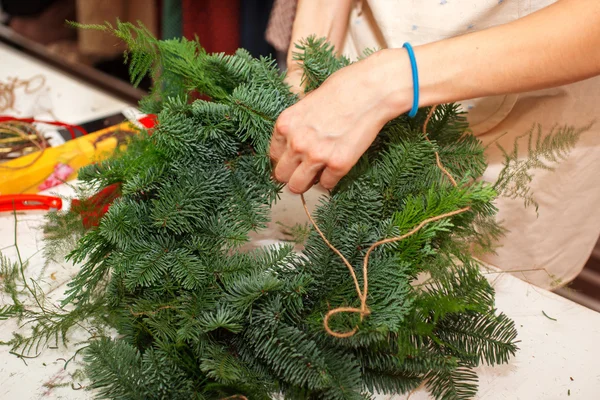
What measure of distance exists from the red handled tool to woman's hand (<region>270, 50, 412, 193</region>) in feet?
1.48

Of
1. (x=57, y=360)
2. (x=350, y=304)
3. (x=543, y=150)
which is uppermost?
(x=543, y=150)

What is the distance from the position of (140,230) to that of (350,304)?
0.23 metres

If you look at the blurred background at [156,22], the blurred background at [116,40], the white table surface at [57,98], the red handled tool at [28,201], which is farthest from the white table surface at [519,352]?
the blurred background at [156,22]

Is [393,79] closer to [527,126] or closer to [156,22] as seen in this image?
[527,126]

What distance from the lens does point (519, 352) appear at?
607mm

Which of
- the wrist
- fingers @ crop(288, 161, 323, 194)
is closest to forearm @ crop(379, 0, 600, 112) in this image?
the wrist

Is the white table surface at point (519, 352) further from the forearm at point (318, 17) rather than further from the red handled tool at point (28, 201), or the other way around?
the forearm at point (318, 17)

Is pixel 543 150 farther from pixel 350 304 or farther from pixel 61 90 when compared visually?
pixel 61 90

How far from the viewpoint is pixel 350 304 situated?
47 centimetres

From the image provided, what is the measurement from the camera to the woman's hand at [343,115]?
51 cm

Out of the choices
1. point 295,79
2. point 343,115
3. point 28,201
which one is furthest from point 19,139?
point 343,115

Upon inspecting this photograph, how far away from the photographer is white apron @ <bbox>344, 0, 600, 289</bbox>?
69 cm

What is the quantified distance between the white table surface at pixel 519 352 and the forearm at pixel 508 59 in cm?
31

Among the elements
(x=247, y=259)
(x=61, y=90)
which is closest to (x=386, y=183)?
(x=247, y=259)
